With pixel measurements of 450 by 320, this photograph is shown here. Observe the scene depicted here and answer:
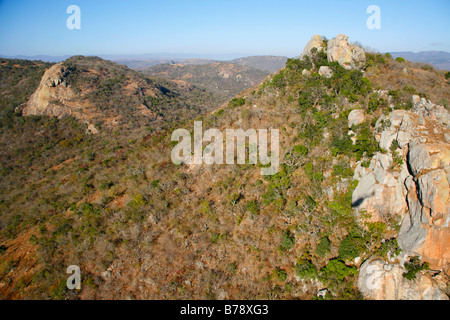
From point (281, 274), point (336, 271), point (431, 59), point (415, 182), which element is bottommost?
point (281, 274)

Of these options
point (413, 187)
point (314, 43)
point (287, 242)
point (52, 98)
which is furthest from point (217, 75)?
point (413, 187)

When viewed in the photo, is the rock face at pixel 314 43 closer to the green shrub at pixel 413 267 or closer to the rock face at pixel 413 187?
the rock face at pixel 413 187

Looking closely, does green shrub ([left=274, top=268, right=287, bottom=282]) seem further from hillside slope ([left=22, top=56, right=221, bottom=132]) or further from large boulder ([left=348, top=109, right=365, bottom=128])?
hillside slope ([left=22, top=56, right=221, bottom=132])

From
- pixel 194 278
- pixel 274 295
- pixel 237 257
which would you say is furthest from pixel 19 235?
pixel 274 295

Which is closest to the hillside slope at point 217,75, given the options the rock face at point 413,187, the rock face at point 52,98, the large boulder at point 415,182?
the rock face at point 52,98

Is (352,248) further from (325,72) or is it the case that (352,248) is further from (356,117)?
(325,72)

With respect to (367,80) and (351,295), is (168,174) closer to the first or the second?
(351,295)
